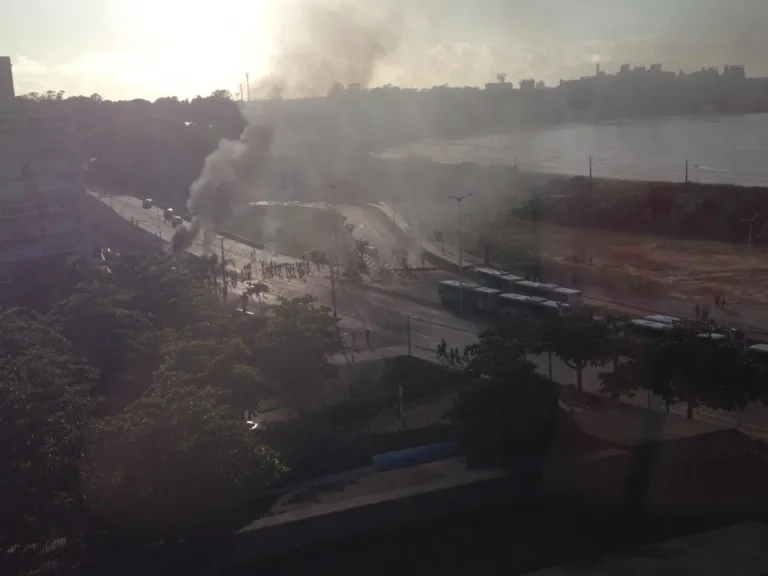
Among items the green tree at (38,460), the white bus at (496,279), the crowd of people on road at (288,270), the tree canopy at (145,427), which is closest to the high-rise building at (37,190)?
the crowd of people on road at (288,270)

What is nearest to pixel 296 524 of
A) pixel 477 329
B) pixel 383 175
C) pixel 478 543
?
pixel 478 543

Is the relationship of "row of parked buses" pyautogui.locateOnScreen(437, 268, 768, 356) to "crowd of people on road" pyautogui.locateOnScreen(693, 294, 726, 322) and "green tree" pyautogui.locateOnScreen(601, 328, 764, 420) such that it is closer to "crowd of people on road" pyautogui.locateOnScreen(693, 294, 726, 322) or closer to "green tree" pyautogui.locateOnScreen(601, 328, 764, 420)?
"crowd of people on road" pyautogui.locateOnScreen(693, 294, 726, 322)

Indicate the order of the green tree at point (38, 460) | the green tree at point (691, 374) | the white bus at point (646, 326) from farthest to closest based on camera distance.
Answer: the white bus at point (646, 326)
the green tree at point (691, 374)
the green tree at point (38, 460)

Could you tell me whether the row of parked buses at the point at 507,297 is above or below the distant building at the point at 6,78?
below

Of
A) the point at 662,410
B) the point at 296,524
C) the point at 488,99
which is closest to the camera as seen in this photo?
the point at 296,524

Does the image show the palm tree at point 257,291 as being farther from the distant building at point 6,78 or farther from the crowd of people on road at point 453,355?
the distant building at point 6,78

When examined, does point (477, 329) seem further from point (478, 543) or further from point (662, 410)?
point (478, 543)
